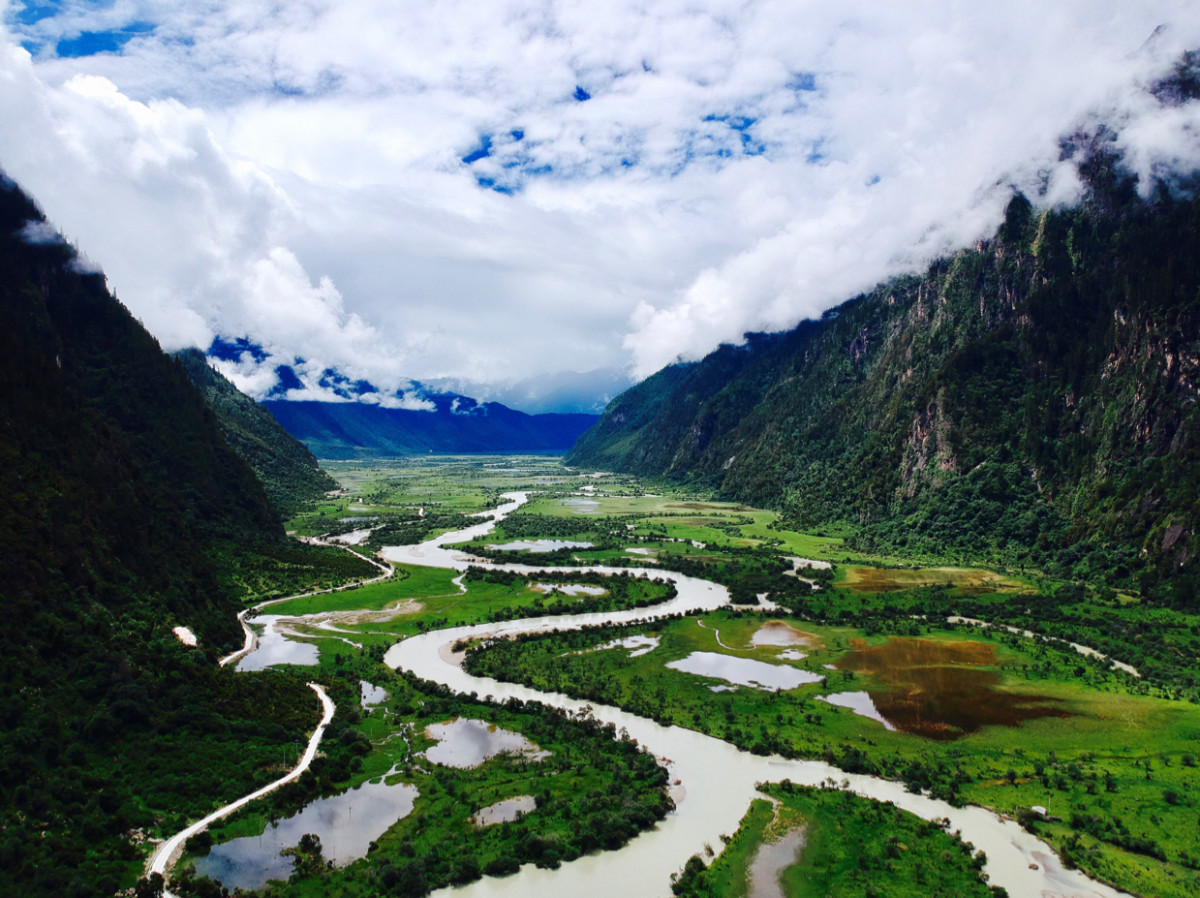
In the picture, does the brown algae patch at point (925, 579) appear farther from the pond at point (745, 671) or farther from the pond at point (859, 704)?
the pond at point (859, 704)

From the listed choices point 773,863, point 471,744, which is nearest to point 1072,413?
point 773,863

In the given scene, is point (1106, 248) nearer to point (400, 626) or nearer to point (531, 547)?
point (531, 547)

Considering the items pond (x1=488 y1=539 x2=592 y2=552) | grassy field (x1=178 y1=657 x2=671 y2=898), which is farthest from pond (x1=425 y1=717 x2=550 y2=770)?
pond (x1=488 y1=539 x2=592 y2=552)

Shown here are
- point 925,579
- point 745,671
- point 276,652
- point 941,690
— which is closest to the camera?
point 941,690

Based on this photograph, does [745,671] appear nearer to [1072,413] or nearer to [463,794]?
[463,794]

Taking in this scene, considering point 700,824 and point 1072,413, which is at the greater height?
point 1072,413

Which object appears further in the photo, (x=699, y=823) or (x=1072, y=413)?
(x=1072, y=413)
